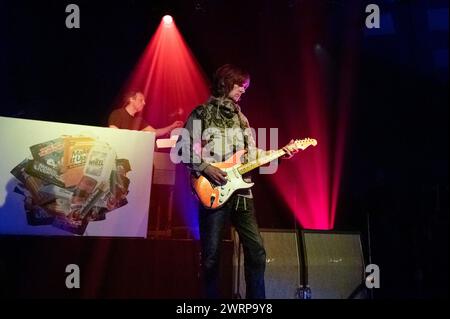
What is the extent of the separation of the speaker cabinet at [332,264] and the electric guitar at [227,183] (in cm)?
A: 102

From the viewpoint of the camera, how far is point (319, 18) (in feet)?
16.2

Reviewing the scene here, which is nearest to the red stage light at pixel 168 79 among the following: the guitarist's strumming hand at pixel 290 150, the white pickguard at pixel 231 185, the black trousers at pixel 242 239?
the guitarist's strumming hand at pixel 290 150

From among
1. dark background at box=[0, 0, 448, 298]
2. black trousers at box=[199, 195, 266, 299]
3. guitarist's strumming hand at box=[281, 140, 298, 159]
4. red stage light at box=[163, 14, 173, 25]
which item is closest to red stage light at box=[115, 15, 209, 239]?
red stage light at box=[163, 14, 173, 25]

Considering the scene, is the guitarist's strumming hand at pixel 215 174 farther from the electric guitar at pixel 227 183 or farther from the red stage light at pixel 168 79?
the red stage light at pixel 168 79

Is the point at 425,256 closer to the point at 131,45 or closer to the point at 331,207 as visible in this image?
the point at 331,207

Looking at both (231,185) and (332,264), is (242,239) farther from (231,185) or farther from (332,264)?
(332,264)

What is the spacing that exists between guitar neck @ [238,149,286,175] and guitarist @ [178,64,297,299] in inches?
2.1

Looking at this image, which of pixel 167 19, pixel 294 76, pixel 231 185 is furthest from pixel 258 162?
pixel 167 19

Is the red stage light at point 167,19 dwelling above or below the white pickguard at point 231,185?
above

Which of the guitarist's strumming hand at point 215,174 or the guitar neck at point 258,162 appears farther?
the guitar neck at point 258,162

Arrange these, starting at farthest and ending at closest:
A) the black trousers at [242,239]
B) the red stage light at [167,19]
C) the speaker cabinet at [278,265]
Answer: the red stage light at [167,19]
the speaker cabinet at [278,265]
the black trousers at [242,239]

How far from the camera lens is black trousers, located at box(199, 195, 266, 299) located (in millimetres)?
2701

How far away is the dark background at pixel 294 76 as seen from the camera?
4.82 meters

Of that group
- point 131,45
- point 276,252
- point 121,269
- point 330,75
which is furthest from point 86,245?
point 330,75
